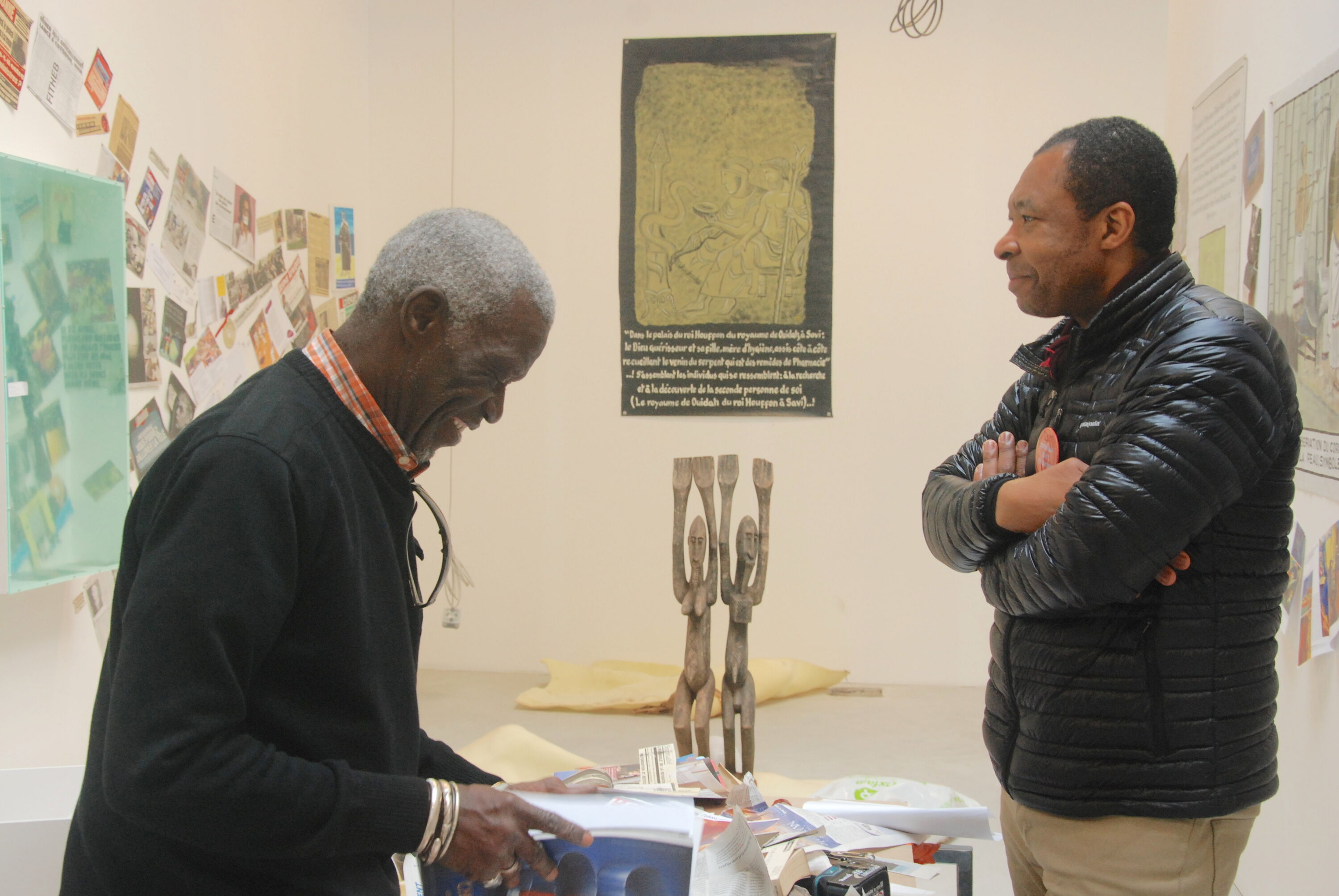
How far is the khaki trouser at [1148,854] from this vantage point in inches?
55.0

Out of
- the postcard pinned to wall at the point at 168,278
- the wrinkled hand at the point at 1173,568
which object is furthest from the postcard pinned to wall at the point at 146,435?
the wrinkled hand at the point at 1173,568

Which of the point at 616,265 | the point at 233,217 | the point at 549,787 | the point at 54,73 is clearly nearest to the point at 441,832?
the point at 549,787

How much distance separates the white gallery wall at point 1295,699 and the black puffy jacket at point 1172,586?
1085 mm

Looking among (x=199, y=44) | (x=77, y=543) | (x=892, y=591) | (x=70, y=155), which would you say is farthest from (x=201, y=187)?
(x=892, y=591)

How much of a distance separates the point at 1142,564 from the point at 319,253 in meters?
4.13

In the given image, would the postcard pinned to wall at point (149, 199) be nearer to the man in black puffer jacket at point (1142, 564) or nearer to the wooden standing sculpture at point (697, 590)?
the wooden standing sculpture at point (697, 590)

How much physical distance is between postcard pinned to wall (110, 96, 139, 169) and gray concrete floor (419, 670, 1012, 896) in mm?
2274

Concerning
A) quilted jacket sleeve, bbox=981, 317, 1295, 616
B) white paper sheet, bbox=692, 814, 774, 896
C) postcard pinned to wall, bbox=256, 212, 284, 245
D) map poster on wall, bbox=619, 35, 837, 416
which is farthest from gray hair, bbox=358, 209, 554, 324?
map poster on wall, bbox=619, 35, 837, 416

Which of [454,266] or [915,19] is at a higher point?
[915,19]

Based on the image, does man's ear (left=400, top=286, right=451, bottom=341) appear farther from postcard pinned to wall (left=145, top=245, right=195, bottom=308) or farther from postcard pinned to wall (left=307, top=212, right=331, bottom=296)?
postcard pinned to wall (left=307, top=212, right=331, bottom=296)

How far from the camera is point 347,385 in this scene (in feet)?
3.42

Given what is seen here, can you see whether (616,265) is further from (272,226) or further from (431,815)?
(431,815)

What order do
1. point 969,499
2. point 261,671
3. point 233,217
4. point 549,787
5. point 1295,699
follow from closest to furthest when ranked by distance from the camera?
point 261,671
point 549,787
point 969,499
point 1295,699
point 233,217

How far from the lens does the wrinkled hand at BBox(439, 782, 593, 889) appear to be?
1001 mm
